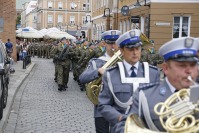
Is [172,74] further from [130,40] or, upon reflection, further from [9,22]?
[9,22]

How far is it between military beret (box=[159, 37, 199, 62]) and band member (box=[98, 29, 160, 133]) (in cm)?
130

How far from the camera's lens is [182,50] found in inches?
108

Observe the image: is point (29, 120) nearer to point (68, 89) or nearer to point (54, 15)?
point (68, 89)

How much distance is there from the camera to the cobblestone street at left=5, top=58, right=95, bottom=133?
885cm

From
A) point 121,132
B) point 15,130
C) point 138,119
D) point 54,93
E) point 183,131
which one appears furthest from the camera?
point 54,93

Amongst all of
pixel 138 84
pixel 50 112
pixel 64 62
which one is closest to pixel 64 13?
pixel 64 62

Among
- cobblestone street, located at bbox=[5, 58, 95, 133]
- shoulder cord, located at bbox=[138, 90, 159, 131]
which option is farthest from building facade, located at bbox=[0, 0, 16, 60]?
shoulder cord, located at bbox=[138, 90, 159, 131]

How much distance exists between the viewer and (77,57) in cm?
1820

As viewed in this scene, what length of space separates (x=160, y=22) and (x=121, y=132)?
22.5 metres

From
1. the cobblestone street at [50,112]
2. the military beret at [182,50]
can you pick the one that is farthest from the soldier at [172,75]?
the cobblestone street at [50,112]

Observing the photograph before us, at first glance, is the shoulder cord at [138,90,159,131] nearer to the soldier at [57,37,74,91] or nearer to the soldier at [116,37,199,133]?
the soldier at [116,37,199,133]

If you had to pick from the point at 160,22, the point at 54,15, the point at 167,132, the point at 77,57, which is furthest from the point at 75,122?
the point at 54,15

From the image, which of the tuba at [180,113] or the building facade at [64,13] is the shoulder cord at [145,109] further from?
the building facade at [64,13]

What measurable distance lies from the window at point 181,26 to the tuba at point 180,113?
23.1 meters
